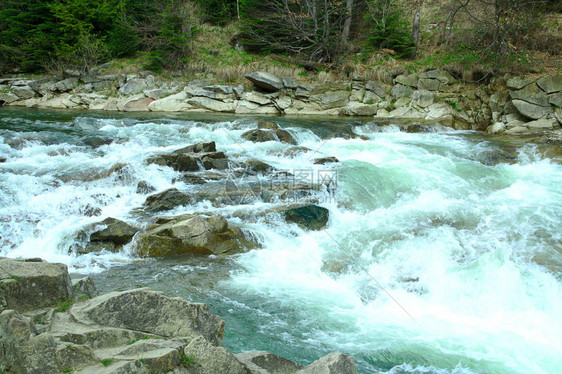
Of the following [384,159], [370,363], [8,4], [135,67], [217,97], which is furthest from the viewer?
[8,4]

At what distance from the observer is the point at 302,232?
7.59 metres

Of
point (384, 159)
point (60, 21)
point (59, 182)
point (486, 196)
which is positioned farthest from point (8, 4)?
point (486, 196)

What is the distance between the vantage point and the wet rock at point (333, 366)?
3.13 metres

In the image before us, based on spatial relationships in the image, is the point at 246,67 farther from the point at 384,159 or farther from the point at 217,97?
the point at 384,159

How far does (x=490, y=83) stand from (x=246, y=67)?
39.5ft

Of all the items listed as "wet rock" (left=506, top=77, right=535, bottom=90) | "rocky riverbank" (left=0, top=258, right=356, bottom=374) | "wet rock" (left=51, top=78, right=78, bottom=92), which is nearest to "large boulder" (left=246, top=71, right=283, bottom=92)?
"wet rock" (left=506, top=77, right=535, bottom=90)

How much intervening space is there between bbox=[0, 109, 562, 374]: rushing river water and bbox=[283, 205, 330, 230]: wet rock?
0.54 ft

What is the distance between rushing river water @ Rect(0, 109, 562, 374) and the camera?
4797mm

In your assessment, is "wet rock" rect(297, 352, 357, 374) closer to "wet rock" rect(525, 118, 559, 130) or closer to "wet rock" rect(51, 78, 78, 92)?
"wet rock" rect(525, 118, 559, 130)

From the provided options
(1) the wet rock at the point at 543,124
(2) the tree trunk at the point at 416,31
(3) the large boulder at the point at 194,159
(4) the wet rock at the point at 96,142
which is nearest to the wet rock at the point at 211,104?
(4) the wet rock at the point at 96,142

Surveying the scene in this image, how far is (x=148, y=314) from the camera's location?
3.37 meters

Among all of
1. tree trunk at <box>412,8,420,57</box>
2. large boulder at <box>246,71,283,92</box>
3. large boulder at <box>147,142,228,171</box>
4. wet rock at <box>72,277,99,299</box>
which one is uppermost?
tree trunk at <box>412,8,420,57</box>

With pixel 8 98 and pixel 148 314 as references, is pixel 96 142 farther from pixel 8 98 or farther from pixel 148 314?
pixel 8 98

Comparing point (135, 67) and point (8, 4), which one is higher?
point (8, 4)
